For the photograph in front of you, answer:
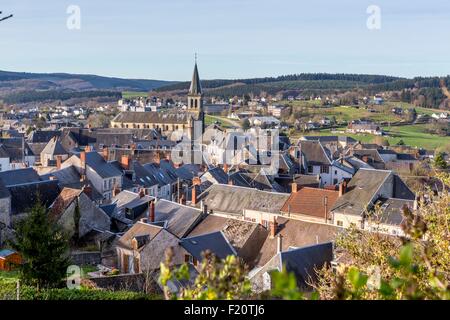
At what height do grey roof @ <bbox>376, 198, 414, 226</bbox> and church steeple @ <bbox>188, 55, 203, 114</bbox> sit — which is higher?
church steeple @ <bbox>188, 55, 203, 114</bbox>

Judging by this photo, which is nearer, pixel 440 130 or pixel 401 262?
pixel 401 262

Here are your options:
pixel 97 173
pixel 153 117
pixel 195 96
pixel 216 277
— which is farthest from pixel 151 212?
pixel 153 117

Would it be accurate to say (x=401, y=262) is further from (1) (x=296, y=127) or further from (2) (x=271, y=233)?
(1) (x=296, y=127)

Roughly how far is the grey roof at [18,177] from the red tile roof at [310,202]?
1696 centimetres

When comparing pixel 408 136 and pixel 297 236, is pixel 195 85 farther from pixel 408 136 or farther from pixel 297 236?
pixel 297 236

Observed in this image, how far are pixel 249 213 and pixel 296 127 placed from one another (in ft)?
260

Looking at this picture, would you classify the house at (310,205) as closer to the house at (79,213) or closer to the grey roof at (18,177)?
the house at (79,213)

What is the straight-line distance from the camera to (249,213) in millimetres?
33344

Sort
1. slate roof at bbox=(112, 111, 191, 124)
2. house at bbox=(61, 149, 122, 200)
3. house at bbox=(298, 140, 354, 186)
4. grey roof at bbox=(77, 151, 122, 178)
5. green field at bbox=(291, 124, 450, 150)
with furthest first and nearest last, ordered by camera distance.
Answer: slate roof at bbox=(112, 111, 191, 124), green field at bbox=(291, 124, 450, 150), house at bbox=(298, 140, 354, 186), grey roof at bbox=(77, 151, 122, 178), house at bbox=(61, 149, 122, 200)

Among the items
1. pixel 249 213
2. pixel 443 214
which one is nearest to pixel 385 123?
pixel 249 213

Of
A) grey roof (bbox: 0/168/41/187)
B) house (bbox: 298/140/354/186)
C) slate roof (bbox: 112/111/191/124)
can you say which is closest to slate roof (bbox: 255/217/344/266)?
grey roof (bbox: 0/168/41/187)

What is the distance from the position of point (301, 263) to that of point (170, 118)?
281 feet

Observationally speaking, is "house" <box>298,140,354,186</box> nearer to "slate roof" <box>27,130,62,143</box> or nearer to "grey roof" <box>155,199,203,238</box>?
"grey roof" <box>155,199,203,238</box>

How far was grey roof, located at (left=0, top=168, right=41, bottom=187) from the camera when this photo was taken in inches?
1324
